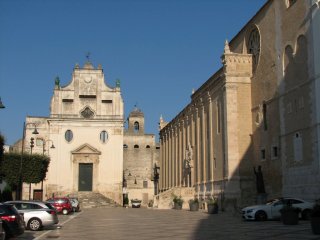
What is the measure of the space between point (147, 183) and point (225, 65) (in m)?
46.1

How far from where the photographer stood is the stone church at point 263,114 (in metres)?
28.5

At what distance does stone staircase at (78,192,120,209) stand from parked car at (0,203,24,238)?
129 ft

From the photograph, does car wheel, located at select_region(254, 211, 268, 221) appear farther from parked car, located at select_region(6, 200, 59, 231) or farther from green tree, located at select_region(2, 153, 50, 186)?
green tree, located at select_region(2, 153, 50, 186)

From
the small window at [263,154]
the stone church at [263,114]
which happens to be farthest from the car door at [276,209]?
the small window at [263,154]

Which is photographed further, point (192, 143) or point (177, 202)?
point (192, 143)

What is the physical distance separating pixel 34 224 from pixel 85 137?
133 feet

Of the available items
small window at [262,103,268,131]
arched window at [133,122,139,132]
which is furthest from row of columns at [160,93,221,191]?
arched window at [133,122,139,132]

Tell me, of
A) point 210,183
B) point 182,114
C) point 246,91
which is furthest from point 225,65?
point 182,114

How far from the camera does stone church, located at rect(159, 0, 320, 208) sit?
93.4 feet

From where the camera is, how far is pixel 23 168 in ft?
145

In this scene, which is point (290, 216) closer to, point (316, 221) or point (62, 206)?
point (316, 221)

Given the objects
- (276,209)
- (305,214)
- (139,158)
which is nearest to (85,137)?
(139,158)

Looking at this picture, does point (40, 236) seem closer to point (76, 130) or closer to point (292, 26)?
point (292, 26)

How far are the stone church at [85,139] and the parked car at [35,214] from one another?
37988 millimetres
